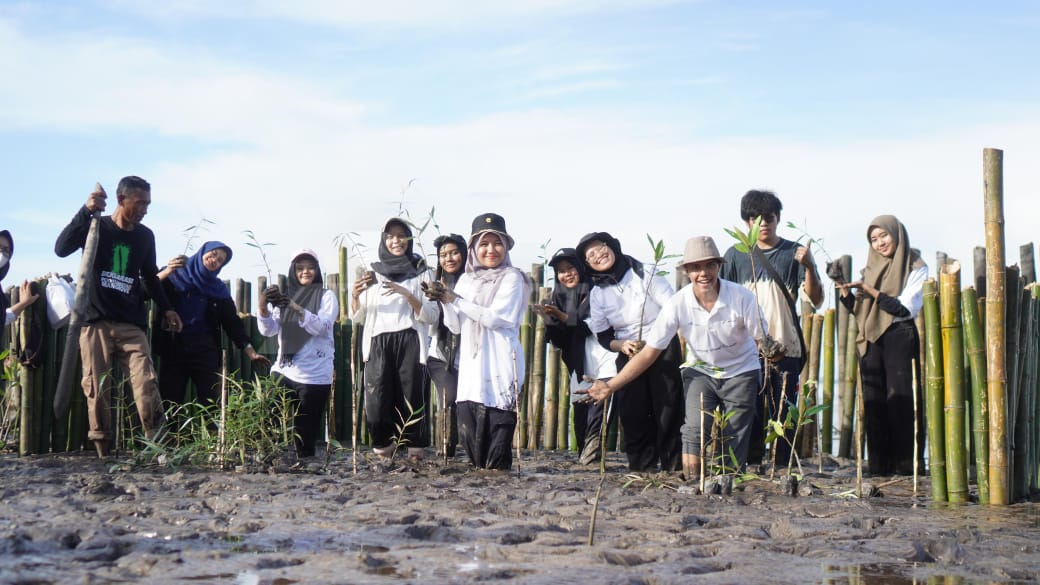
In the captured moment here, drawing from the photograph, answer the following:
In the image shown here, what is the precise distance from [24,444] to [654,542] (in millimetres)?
4993

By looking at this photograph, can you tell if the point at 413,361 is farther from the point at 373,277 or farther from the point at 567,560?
the point at 567,560

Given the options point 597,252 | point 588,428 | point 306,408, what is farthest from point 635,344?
point 306,408

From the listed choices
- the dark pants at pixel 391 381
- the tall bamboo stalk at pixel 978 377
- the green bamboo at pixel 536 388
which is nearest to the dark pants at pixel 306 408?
the dark pants at pixel 391 381

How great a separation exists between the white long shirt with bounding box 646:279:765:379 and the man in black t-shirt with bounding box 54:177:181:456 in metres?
3.05

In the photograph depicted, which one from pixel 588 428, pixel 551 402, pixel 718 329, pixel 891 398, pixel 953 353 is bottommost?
pixel 588 428

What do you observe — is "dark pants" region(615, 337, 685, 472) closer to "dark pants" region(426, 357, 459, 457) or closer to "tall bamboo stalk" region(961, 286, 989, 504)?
"dark pants" region(426, 357, 459, 457)

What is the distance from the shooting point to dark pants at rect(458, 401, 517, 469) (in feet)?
22.1

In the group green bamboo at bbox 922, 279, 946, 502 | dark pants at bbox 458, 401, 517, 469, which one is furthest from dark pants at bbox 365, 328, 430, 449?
green bamboo at bbox 922, 279, 946, 502

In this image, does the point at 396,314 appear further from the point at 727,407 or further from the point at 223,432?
the point at 727,407

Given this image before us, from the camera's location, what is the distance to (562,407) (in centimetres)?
916

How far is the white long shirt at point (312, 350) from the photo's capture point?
7488 mm

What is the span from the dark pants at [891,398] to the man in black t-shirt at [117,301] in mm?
4110

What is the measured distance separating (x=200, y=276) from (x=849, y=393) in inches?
169

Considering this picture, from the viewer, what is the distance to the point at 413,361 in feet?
23.7
